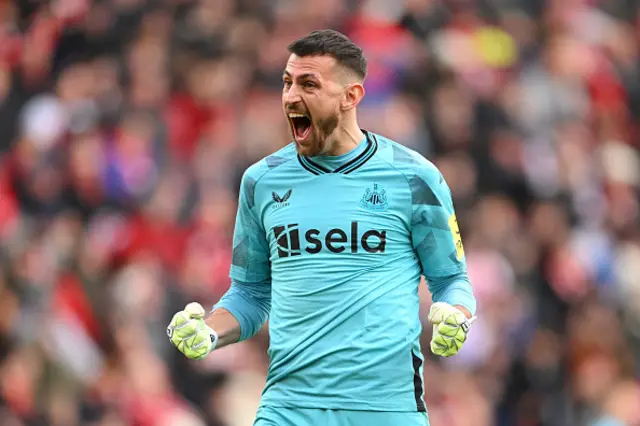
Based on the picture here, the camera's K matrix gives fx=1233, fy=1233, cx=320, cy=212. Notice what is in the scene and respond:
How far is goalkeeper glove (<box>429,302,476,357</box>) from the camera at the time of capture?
482 centimetres

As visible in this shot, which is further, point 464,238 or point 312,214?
point 464,238

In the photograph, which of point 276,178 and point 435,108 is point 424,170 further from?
point 435,108

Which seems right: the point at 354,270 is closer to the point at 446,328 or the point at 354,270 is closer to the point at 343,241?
the point at 343,241

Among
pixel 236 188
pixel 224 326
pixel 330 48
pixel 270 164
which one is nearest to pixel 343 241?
pixel 270 164

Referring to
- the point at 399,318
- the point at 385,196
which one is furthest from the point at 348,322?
the point at 385,196

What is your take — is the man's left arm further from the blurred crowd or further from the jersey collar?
the blurred crowd

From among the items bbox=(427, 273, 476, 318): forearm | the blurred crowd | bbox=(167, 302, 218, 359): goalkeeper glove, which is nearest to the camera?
bbox=(167, 302, 218, 359): goalkeeper glove

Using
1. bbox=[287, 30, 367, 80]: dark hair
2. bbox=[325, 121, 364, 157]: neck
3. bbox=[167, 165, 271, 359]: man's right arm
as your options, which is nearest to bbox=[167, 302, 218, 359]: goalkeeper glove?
bbox=[167, 165, 271, 359]: man's right arm

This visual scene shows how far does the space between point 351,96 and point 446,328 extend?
1.16 metres

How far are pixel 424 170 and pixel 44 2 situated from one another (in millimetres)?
8388

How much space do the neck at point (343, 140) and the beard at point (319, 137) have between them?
0.02 metres

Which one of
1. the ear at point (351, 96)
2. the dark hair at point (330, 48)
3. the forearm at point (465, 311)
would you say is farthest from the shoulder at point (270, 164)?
the forearm at point (465, 311)

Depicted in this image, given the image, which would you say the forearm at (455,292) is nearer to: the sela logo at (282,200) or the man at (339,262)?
the man at (339,262)

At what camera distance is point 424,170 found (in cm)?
527
